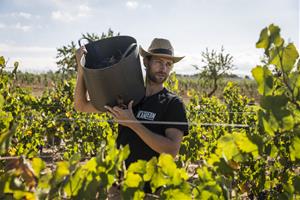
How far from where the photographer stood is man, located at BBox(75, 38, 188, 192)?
194cm

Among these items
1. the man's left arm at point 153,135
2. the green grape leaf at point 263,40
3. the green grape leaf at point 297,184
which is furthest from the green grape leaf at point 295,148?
the man's left arm at point 153,135

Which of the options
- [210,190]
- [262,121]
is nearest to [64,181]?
[210,190]

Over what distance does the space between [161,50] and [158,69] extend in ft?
0.43

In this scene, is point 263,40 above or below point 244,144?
above

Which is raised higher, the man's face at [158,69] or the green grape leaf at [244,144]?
the man's face at [158,69]

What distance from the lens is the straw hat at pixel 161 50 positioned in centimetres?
225

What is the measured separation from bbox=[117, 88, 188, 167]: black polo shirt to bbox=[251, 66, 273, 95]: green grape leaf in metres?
0.94

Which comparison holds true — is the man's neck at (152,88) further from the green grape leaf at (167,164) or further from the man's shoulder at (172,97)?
the green grape leaf at (167,164)

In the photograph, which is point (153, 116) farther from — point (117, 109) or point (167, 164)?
point (167, 164)

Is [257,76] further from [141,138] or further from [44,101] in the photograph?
[44,101]

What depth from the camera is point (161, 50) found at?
2.28 meters

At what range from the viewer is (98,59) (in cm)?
231

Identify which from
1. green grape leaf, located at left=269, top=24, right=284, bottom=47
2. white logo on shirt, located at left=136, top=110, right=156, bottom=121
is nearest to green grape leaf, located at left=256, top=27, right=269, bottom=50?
green grape leaf, located at left=269, top=24, right=284, bottom=47

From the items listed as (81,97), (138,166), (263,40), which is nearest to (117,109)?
(81,97)
